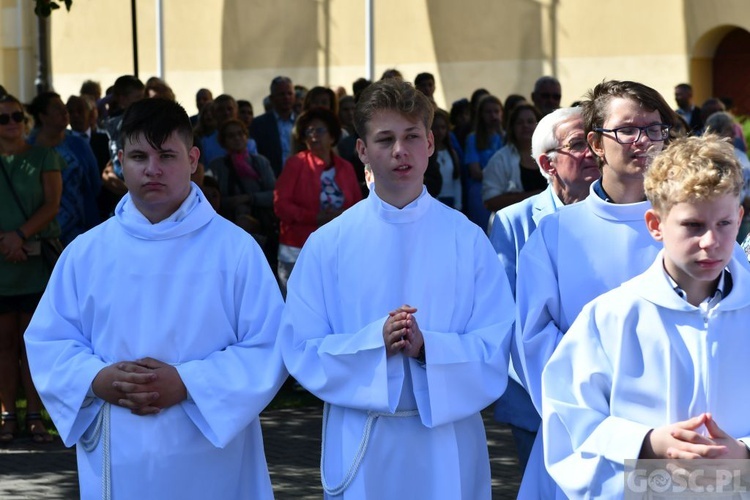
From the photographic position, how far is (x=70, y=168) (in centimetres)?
1003

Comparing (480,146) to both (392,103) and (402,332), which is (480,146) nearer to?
(392,103)

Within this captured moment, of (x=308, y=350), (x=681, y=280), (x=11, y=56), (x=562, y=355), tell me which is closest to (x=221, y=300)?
(x=308, y=350)

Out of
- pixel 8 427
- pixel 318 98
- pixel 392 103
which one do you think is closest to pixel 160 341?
pixel 392 103

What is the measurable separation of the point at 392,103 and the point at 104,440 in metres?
1.60

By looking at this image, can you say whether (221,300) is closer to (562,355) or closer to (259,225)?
(562,355)

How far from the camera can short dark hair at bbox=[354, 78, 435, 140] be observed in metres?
5.11

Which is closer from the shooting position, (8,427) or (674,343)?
(674,343)

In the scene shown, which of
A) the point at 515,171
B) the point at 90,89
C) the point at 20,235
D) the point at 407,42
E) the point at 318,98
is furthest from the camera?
the point at 407,42

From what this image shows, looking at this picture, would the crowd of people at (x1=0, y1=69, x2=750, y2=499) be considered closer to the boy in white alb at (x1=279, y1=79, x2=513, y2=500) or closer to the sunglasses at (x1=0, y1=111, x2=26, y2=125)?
the boy in white alb at (x1=279, y1=79, x2=513, y2=500)

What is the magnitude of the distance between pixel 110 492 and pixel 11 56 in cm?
2530

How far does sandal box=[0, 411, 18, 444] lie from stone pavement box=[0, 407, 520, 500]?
0.22 feet

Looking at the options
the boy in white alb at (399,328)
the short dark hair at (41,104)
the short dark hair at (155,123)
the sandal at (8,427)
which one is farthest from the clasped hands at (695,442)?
the short dark hair at (41,104)

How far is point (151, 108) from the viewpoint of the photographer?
17.3 feet

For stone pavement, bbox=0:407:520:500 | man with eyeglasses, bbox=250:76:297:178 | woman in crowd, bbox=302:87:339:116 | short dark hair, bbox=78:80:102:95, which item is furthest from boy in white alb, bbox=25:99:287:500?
short dark hair, bbox=78:80:102:95
